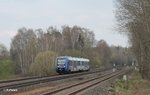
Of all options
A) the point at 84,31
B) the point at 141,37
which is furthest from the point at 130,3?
the point at 84,31

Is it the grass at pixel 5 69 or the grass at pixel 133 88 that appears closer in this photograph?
the grass at pixel 133 88

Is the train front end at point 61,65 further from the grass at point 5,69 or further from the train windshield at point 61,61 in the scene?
the grass at point 5,69

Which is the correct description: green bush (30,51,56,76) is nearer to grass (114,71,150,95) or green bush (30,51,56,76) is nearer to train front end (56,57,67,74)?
train front end (56,57,67,74)

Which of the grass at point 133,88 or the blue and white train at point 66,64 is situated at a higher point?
the blue and white train at point 66,64

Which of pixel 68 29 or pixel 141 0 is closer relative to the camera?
pixel 141 0

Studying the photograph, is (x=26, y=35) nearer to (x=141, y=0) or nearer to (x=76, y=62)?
(x=76, y=62)

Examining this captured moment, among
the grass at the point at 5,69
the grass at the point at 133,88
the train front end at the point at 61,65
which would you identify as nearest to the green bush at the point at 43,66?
the train front end at the point at 61,65

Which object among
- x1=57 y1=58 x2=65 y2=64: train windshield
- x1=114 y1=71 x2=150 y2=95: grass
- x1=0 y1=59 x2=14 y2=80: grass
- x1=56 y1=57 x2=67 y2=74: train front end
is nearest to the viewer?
x1=114 y1=71 x2=150 y2=95: grass

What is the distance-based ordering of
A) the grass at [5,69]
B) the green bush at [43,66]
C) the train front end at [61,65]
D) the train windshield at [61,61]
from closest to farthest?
the grass at [5,69]
the train front end at [61,65]
the train windshield at [61,61]
the green bush at [43,66]

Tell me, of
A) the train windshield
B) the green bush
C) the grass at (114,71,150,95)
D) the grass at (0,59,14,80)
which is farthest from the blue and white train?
the grass at (114,71,150,95)

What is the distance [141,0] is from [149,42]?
4.35m

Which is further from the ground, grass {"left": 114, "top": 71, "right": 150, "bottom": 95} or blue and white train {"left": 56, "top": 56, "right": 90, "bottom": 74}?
blue and white train {"left": 56, "top": 56, "right": 90, "bottom": 74}

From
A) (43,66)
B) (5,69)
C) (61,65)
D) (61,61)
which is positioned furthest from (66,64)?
(5,69)

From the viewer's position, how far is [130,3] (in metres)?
39.3
